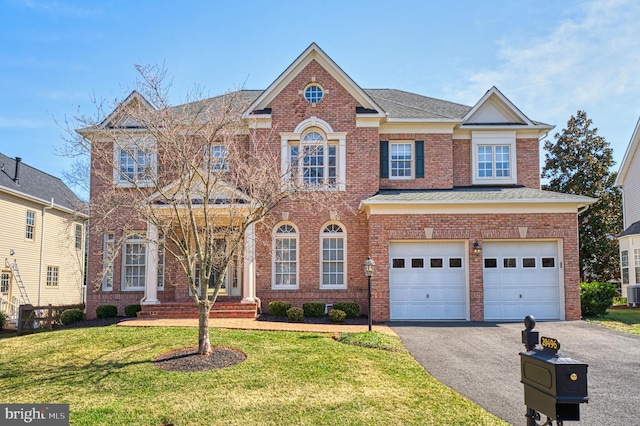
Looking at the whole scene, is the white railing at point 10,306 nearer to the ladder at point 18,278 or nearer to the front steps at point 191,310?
the ladder at point 18,278

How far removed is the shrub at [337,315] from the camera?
591 inches

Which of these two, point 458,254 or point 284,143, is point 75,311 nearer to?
point 284,143

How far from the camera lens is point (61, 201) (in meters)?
26.2

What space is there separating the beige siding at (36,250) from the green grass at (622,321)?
19832mm

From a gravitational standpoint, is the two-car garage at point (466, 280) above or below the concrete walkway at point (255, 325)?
above

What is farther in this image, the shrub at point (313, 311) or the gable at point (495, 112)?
the gable at point (495, 112)

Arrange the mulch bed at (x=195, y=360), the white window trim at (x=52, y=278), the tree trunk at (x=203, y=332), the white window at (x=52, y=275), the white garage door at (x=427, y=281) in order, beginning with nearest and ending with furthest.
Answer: the mulch bed at (x=195, y=360)
the tree trunk at (x=203, y=332)
the white garage door at (x=427, y=281)
the white window trim at (x=52, y=278)
the white window at (x=52, y=275)

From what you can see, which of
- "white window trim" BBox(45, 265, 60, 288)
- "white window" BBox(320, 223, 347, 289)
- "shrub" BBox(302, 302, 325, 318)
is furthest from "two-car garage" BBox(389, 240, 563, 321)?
"white window trim" BBox(45, 265, 60, 288)

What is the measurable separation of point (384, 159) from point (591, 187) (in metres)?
16.1

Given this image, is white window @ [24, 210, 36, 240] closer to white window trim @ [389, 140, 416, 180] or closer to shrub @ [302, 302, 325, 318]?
shrub @ [302, 302, 325, 318]

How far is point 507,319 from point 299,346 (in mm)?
8266

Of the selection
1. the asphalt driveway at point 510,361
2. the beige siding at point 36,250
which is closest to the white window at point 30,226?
the beige siding at point 36,250

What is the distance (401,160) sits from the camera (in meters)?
17.9

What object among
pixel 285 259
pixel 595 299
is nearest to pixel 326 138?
pixel 285 259
